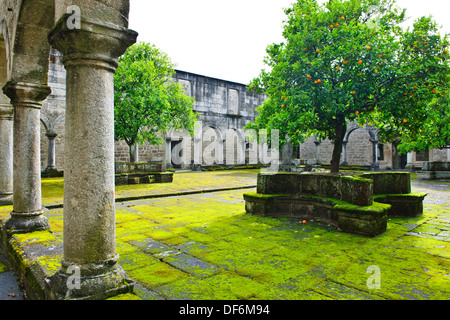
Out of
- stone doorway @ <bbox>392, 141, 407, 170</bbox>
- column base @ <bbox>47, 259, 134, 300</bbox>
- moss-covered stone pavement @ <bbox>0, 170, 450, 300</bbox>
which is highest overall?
stone doorway @ <bbox>392, 141, 407, 170</bbox>

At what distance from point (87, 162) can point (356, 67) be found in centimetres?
559

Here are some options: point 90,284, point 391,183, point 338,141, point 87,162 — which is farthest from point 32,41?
point 391,183

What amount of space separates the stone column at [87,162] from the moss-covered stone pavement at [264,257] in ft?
1.08

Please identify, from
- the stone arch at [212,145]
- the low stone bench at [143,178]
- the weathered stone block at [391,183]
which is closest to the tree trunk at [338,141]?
the weathered stone block at [391,183]

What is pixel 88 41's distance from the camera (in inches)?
84.7

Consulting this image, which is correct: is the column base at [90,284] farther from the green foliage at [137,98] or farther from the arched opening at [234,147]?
the arched opening at [234,147]

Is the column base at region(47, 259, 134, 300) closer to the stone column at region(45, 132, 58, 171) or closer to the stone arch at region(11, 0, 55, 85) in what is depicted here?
the stone arch at region(11, 0, 55, 85)

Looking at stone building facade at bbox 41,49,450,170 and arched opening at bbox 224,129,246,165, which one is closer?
stone building facade at bbox 41,49,450,170

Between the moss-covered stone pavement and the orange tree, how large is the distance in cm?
229

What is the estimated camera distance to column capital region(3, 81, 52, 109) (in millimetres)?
3875

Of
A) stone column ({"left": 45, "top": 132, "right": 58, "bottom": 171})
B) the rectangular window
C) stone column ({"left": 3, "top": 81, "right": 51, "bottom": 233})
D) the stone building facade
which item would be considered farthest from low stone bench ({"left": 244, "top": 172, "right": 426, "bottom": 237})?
the rectangular window

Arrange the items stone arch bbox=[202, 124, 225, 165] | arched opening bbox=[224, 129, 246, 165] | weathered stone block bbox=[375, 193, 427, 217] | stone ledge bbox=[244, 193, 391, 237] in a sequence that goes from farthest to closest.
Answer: arched opening bbox=[224, 129, 246, 165]
stone arch bbox=[202, 124, 225, 165]
weathered stone block bbox=[375, 193, 427, 217]
stone ledge bbox=[244, 193, 391, 237]

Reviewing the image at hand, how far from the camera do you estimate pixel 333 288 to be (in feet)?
8.68

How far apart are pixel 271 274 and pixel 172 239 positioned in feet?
5.87
